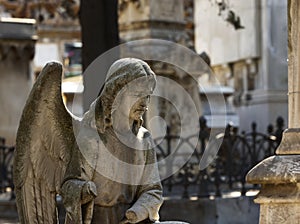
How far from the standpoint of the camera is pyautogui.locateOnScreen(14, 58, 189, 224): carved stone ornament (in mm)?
6930

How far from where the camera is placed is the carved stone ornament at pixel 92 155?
6930 mm

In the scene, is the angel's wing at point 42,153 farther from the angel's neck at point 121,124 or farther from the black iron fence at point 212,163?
the black iron fence at point 212,163

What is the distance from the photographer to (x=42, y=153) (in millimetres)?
7281

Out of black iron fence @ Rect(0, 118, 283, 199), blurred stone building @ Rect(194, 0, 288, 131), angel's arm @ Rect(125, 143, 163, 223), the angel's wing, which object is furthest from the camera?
blurred stone building @ Rect(194, 0, 288, 131)

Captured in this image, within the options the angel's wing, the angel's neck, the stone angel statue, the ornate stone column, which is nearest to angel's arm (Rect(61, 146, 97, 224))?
the stone angel statue

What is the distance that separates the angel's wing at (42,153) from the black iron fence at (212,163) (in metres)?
7.00

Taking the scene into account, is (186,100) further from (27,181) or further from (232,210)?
(27,181)

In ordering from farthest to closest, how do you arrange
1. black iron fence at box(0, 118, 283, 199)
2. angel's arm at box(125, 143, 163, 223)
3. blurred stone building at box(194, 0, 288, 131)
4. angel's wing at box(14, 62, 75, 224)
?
blurred stone building at box(194, 0, 288, 131)
black iron fence at box(0, 118, 283, 199)
angel's wing at box(14, 62, 75, 224)
angel's arm at box(125, 143, 163, 223)

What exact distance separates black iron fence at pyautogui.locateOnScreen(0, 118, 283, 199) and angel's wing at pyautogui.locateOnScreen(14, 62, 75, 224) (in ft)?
23.0

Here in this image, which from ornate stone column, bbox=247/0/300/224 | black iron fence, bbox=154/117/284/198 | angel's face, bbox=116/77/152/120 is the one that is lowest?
black iron fence, bbox=154/117/284/198

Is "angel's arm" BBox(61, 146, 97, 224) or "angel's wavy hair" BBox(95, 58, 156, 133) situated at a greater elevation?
"angel's wavy hair" BBox(95, 58, 156, 133)

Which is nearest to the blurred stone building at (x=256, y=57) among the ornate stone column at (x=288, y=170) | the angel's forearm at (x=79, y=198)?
the ornate stone column at (x=288, y=170)

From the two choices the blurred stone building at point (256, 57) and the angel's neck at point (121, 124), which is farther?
the blurred stone building at point (256, 57)

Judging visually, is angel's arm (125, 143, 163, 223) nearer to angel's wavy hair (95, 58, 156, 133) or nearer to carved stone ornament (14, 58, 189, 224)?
carved stone ornament (14, 58, 189, 224)
